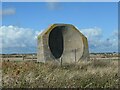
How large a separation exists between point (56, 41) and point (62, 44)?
0.55 metres

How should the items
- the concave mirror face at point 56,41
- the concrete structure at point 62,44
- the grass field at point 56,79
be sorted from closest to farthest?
the grass field at point 56,79
the concrete structure at point 62,44
the concave mirror face at point 56,41

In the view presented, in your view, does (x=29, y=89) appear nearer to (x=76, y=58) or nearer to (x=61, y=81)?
(x=61, y=81)

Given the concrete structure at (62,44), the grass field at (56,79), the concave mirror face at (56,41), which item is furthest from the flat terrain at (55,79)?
the concave mirror face at (56,41)

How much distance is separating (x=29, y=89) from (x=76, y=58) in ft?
46.8

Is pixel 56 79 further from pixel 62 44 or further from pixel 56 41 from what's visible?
pixel 56 41

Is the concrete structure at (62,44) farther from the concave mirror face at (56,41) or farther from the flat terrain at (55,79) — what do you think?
the flat terrain at (55,79)

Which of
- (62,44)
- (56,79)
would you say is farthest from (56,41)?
(56,79)

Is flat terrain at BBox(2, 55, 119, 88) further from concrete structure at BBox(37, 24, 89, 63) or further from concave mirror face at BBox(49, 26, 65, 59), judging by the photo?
concave mirror face at BBox(49, 26, 65, 59)

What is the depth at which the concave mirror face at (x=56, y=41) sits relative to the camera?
25402 millimetres

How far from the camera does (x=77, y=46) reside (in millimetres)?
25859

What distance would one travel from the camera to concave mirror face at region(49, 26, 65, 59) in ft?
83.3

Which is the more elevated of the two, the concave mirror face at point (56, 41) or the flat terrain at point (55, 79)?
the concave mirror face at point (56, 41)

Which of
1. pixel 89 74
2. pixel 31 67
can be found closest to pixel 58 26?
pixel 31 67

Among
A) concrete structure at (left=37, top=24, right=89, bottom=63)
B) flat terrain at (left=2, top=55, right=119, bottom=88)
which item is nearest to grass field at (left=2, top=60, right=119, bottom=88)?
flat terrain at (left=2, top=55, right=119, bottom=88)
